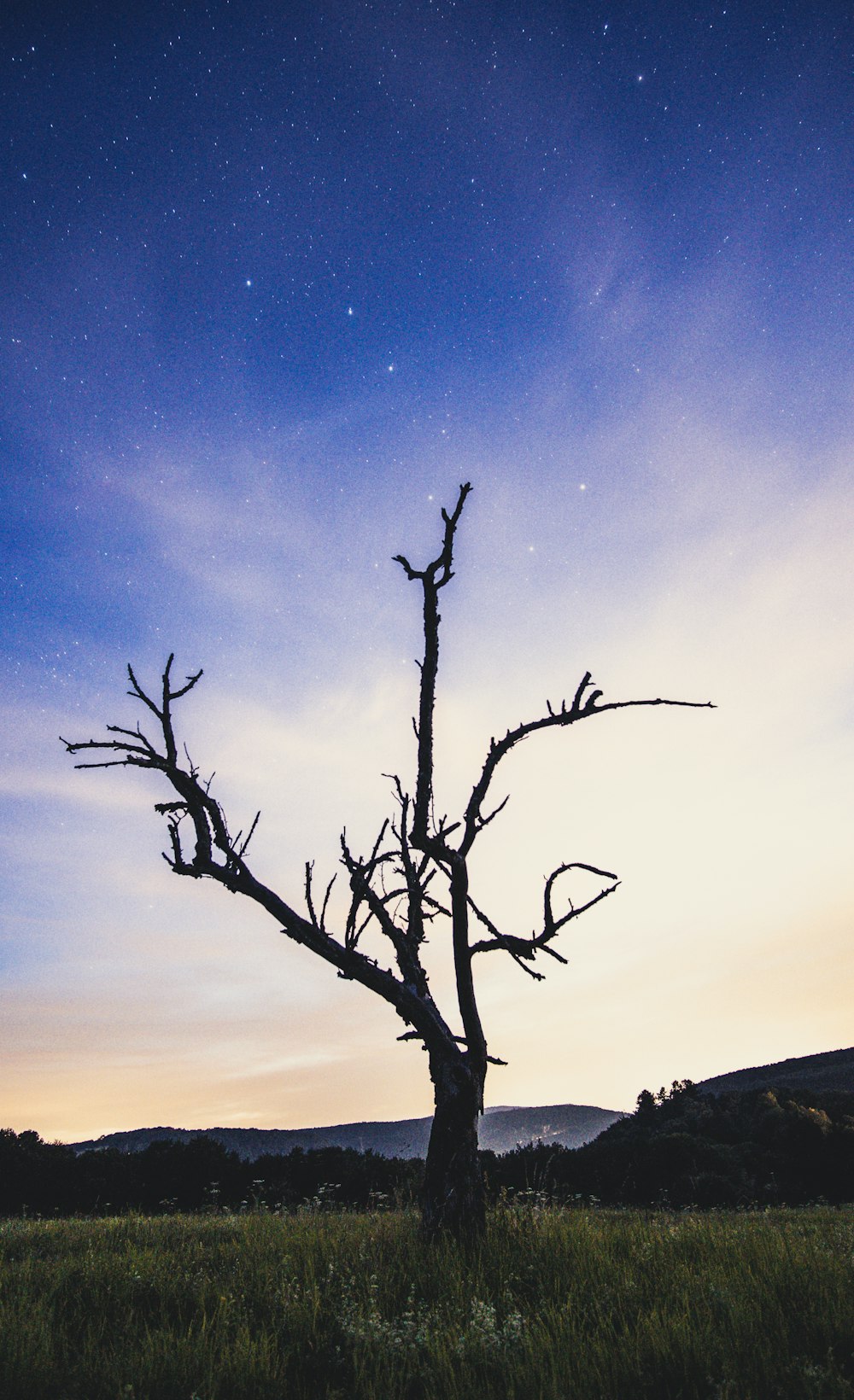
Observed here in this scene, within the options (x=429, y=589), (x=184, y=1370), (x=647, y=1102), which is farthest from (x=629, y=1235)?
(x=647, y=1102)

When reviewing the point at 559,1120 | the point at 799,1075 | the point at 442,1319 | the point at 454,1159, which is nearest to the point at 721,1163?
the point at 454,1159

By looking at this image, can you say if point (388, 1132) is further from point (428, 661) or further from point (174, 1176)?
point (428, 661)

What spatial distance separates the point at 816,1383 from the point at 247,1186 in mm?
19112

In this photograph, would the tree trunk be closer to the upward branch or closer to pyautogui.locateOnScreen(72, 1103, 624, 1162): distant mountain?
the upward branch

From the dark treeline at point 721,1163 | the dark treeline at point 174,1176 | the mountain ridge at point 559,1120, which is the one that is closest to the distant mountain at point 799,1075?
the mountain ridge at point 559,1120

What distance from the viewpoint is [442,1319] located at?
4.51 meters

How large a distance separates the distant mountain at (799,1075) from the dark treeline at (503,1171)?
82.4 ft

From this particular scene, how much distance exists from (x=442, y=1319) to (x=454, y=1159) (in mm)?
2751

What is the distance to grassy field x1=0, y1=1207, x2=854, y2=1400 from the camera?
3494mm

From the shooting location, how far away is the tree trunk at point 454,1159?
682 cm

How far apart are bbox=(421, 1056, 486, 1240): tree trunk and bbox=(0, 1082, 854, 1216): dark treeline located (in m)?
10.8

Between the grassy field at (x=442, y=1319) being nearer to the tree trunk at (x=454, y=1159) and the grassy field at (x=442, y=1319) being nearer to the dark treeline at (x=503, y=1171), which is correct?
the tree trunk at (x=454, y=1159)

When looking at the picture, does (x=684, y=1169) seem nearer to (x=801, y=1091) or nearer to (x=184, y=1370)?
(x=801, y=1091)

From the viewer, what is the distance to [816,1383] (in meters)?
3.13
